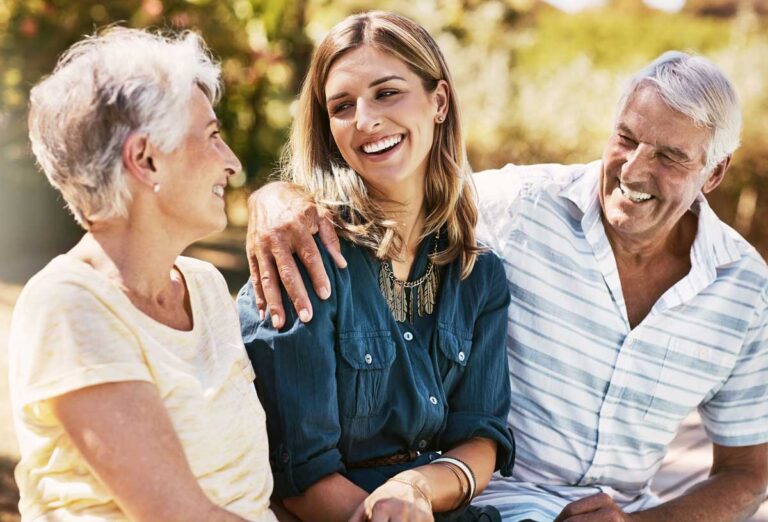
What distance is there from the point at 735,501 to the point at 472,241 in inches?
41.6

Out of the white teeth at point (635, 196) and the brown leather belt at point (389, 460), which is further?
the white teeth at point (635, 196)

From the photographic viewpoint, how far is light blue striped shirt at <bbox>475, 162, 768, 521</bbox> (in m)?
2.61

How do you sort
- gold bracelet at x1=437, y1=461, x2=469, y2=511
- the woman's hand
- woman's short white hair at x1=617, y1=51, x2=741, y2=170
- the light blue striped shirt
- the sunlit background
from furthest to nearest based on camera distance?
the sunlit background
the light blue striped shirt
woman's short white hair at x1=617, y1=51, x2=741, y2=170
gold bracelet at x1=437, y1=461, x2=469, y2=511
the woman's hand

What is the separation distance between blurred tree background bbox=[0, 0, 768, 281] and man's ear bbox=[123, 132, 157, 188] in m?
3.62

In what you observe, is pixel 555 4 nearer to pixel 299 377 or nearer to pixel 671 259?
pixel 671 259

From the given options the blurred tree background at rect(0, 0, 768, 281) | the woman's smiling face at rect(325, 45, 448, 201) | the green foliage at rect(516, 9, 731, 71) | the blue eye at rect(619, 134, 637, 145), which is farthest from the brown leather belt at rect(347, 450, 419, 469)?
the green foliage at rect(516, 9, 731, 71)

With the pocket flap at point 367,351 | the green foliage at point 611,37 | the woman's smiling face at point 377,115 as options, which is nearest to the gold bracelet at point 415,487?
the pocket flap at point 367,351

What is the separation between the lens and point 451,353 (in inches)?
91.4

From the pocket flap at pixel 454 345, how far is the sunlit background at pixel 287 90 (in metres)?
1.82

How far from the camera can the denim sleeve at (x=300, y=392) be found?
209 cm

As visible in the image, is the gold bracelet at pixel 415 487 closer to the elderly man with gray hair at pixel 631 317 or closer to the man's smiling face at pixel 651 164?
the elderly man with gray hair at pixel 631 317

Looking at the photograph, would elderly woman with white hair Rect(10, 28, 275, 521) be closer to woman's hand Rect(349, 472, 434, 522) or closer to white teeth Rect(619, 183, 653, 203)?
woman's hand Rect(349, 472, 434, 522)

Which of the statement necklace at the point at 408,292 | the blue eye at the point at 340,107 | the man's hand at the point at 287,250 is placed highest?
the blue eye at the point at 340,107

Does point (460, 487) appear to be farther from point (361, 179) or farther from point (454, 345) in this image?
point (361, 179)
